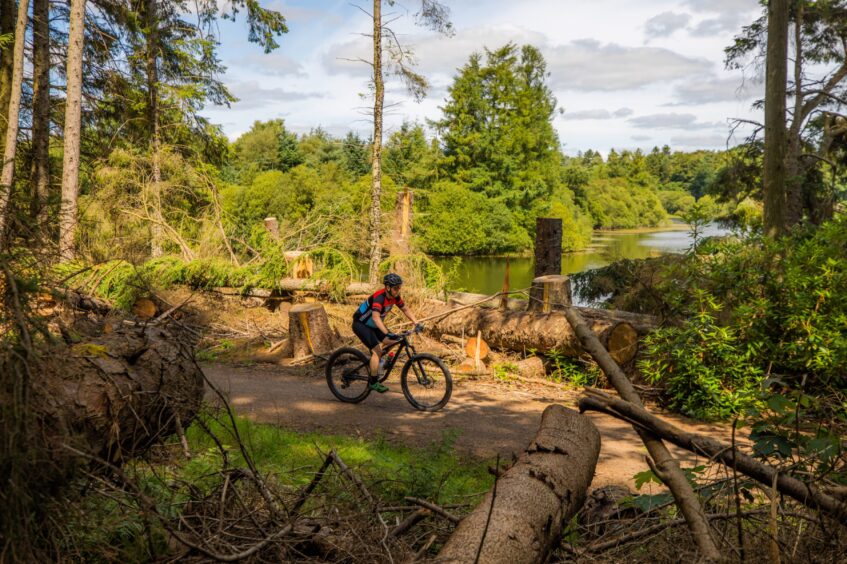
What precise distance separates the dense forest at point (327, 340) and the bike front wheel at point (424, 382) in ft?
1.29

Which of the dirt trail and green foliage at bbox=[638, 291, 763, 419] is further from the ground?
green foliage at bbox=[638, 291, 763, 419]

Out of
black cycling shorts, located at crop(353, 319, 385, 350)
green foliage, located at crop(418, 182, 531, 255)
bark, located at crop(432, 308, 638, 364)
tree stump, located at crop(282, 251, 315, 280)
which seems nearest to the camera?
black cycling shorts, located at crop(353, 319, 385, 350)

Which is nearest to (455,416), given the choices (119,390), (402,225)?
(119,390)

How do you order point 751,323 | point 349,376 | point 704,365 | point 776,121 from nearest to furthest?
1. point 349,376
2. point 751,323
3. point 704,365
4. point 776,121

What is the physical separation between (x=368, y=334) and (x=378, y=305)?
1.67 ft

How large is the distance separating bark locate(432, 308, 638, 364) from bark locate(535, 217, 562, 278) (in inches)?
62.4

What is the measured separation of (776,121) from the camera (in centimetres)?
1323

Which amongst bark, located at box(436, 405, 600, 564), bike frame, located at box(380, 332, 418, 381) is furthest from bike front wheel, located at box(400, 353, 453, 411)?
bark, located at box(436, 405, 600, 564)

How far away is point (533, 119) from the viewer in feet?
184

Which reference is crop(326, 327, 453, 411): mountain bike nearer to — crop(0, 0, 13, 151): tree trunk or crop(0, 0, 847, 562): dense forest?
crop(0, 0, 847, 562): dense forest

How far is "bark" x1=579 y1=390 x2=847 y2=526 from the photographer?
2566 millimetres

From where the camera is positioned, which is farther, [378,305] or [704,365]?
[704,365]

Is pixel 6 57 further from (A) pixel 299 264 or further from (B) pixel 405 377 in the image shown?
(B) pixel 405 377

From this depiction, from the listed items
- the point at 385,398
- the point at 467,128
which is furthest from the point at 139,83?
the point at 467,128
